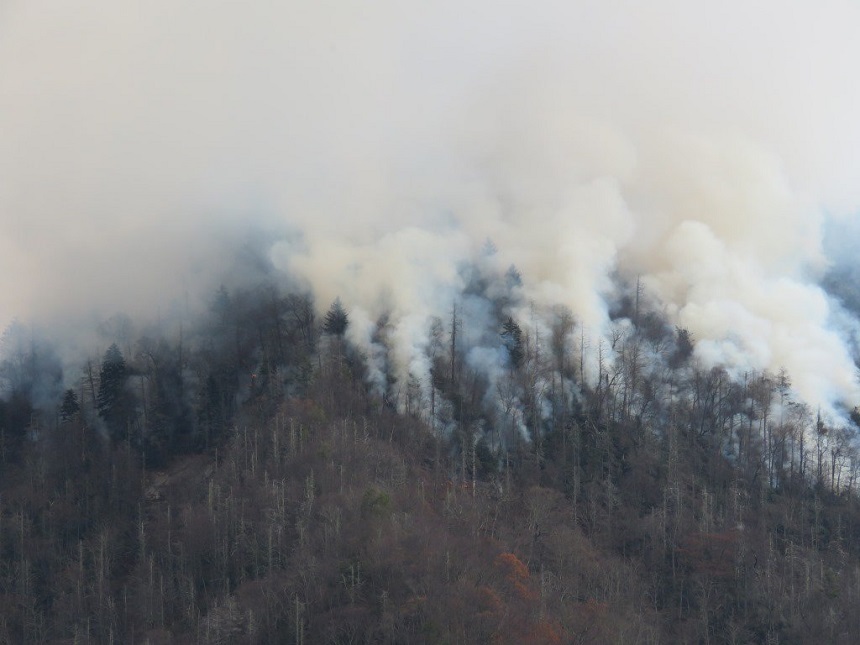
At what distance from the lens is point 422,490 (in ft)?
408

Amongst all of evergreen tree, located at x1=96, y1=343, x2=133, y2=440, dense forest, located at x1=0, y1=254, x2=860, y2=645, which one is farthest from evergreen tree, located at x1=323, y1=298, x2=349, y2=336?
evergreen tree, located at x1=96, y1=343, x2=133, y2=440

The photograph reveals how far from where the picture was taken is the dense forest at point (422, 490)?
352 feet

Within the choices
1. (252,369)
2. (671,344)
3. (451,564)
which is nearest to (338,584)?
(451,564)

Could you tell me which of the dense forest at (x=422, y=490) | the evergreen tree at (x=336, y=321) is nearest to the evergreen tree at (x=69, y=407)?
the dense forest at (x=422, y=490)

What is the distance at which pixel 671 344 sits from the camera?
15988 centimetres

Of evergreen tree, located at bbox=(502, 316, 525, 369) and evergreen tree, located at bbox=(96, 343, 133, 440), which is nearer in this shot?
evergreen tree, located at bbox=(502, 316, 525, 369)

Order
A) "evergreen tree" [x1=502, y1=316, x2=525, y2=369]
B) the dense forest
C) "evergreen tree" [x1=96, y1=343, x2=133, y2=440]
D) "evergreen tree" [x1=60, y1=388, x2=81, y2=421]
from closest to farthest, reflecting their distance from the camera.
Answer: the dense forest, "evergreen tree" [x1=502, y1=316, x2=525, y2=369], "evergreen tree" [x1=96, y1=343, x2=133, y2=440], "evergreen tree" [x1=60, y1=388, x2=81, y2=421]

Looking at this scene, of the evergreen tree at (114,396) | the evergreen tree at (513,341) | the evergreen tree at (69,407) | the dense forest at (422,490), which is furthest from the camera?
the evergreen tree at (69,407)

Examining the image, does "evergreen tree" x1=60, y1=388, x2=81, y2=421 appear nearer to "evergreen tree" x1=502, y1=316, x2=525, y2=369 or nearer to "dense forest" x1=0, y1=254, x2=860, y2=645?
"dense forest" x1=0, y1=254, x2=860, y2=645

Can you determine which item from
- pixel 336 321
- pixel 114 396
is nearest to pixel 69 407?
pixel 114 396

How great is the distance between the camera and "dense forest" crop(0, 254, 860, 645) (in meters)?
107

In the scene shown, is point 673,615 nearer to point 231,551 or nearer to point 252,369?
point 231,551

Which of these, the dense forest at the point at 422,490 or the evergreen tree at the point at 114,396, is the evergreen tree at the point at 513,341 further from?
the evergreen tree at the point at 114,396

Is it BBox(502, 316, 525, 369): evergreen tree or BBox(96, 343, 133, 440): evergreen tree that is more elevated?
BBox(502, 316, 525, 369): evergreen tree
